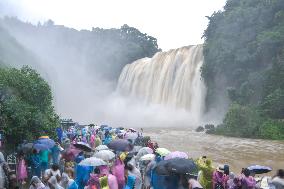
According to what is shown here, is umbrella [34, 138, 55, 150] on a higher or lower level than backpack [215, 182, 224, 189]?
higher

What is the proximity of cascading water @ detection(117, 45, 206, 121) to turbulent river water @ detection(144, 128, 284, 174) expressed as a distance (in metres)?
13.6

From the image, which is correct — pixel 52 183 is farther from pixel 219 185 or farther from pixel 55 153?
pixel 55 153

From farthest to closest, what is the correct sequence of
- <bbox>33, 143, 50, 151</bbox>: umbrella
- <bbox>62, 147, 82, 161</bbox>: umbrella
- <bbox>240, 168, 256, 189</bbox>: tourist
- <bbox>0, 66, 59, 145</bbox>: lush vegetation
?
1. <bbox>0, 66, 59, 145</bbox>: lush vegetation
2. <bbox>33, 143, 50, 151</bbox>: umbrella
3. <bbox>62, 147, 82, 161</bbox>: umbrella
4. <bbox>240, 168, 256, 189</bbox>: tourist

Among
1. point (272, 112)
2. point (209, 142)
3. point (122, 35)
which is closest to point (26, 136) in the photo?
point (209, 142)

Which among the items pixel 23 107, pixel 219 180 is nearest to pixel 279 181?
pixel 219 180

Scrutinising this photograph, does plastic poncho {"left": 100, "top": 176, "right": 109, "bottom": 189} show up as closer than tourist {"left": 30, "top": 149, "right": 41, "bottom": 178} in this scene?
Yes

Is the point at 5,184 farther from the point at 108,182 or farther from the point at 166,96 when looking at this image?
the point at 166,96

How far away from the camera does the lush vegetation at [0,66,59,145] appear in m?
13.5

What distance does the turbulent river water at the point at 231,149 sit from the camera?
21558 mm

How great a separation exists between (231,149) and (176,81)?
905 inches

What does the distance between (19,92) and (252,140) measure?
19.0 metres

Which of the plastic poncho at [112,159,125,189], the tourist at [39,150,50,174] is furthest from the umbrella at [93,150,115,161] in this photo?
the tourist at [39,150,50,174]

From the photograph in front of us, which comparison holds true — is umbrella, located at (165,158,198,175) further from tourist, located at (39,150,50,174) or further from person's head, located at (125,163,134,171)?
tourist, located at (39,150,50,174)

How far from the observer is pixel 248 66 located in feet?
139
